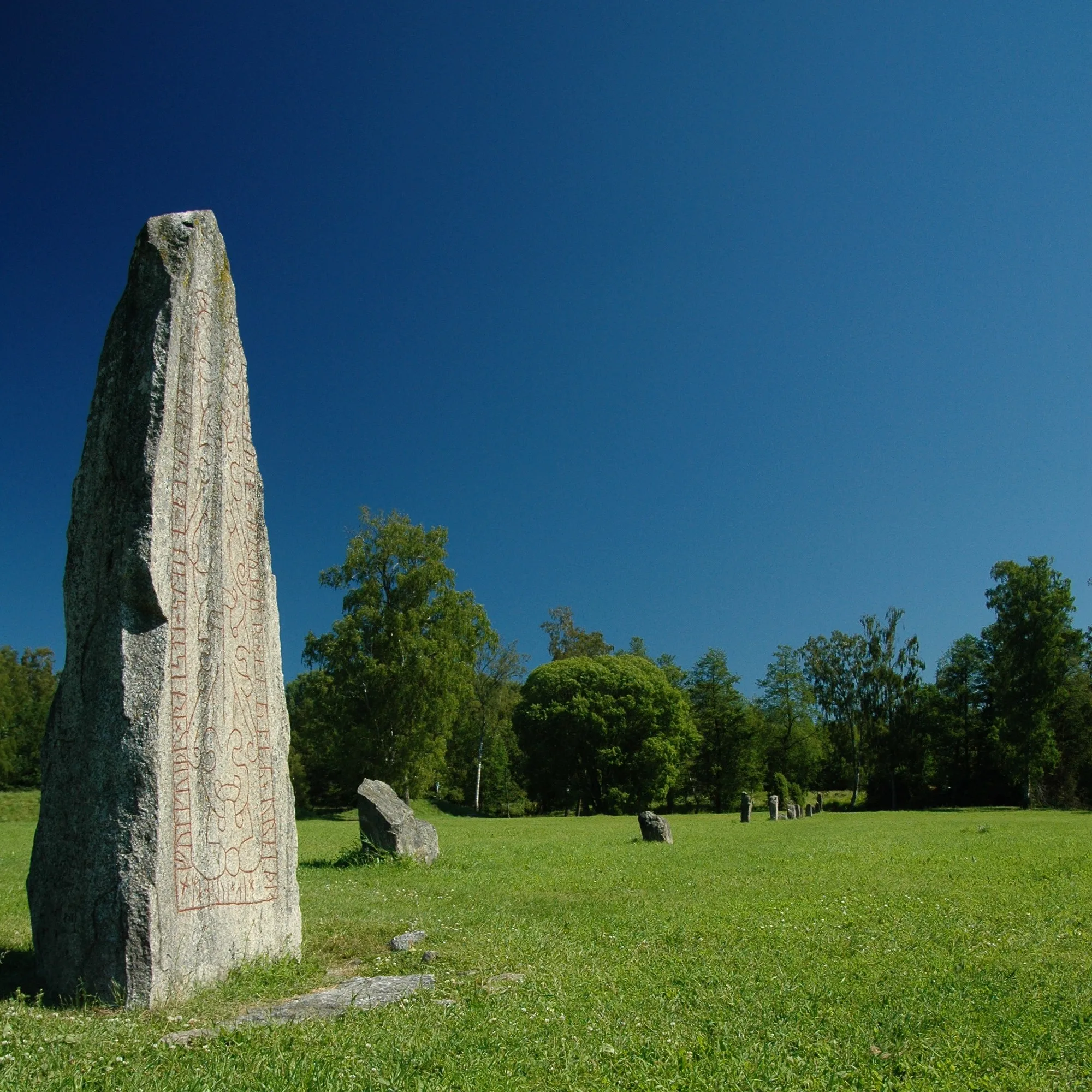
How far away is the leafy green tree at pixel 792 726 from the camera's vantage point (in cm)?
6444

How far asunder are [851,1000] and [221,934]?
550cm

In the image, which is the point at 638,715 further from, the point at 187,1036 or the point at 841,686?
the point at 187,1036

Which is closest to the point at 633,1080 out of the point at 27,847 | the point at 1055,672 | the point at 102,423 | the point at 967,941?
the point at 967,941

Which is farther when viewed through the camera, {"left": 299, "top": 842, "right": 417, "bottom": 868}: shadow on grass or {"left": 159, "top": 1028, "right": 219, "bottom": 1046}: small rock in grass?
{"left": 299, "top": 842, "right": 417, "bottom": 868}: shadow on grass

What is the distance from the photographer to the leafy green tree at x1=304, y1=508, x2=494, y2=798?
41031mm

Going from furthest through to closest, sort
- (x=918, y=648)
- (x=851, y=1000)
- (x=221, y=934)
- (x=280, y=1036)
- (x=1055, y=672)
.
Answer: (x=918, y=648) < (x=1055, y=672) < (x=221, y=934) < (x=851, y=1000) < (x=280, y=1036)

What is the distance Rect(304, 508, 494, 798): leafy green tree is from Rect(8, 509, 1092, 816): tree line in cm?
9

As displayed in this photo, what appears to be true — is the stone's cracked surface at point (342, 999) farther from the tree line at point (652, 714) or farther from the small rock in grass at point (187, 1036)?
the tree line at point (652, 714)

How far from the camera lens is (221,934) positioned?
23.6 ft

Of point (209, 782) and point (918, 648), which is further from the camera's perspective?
point (918, 648)

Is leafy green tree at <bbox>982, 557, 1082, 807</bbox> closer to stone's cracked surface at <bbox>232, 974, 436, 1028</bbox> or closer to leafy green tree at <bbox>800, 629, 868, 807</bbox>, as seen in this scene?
leafy green tree at <bbox>800, 629, 868, 807</bbox>

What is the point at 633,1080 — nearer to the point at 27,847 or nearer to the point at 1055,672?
the point at 27,847

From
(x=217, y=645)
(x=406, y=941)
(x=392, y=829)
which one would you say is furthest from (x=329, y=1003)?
(x=392, y=829)

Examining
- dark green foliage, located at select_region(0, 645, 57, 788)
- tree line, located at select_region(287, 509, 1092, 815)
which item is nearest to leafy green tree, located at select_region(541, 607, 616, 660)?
tree line, located at select_region(287, 509, 1092, 815)
